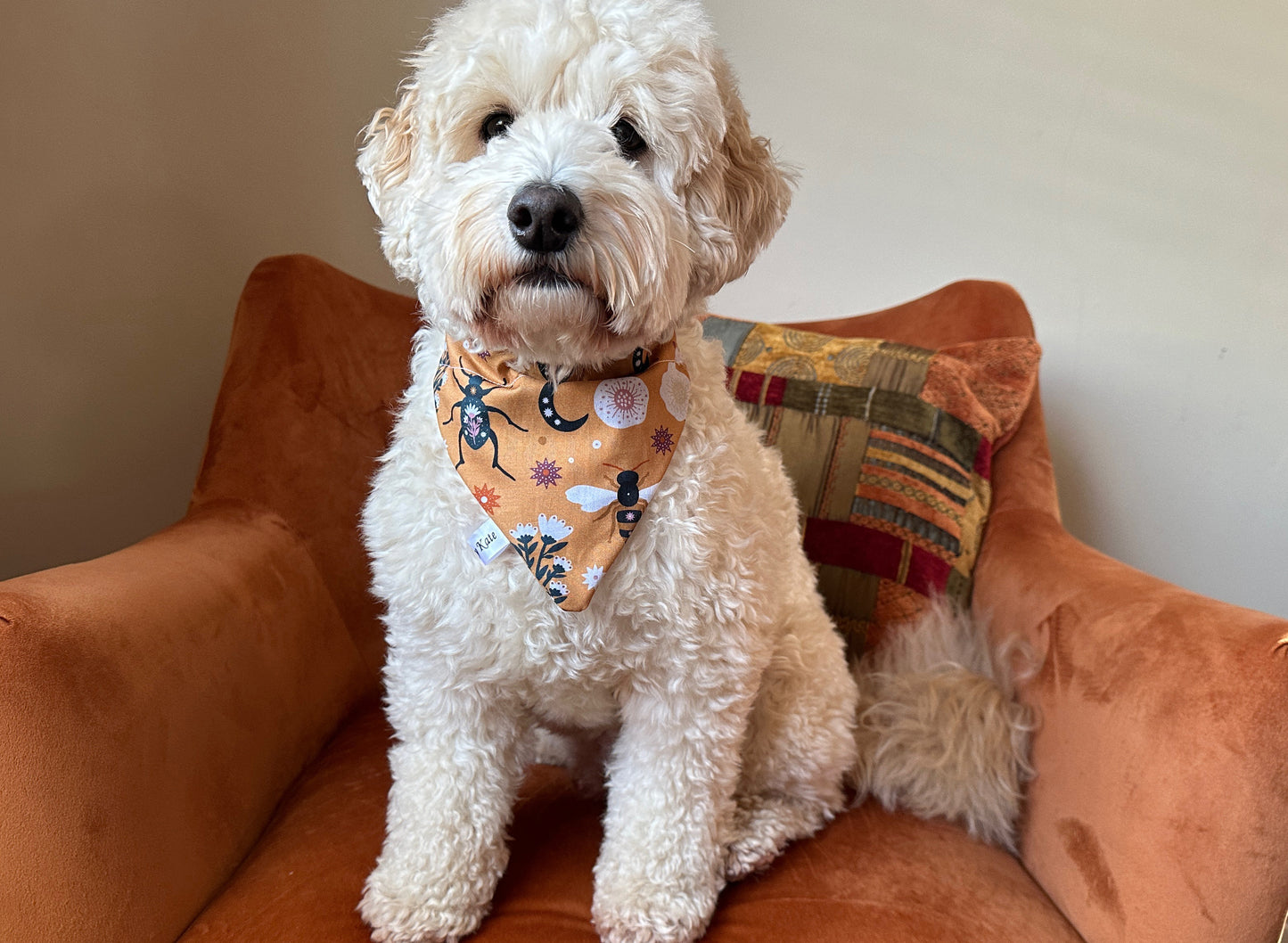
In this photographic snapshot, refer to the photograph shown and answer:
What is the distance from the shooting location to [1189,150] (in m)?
2.00

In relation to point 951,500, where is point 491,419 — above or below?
above

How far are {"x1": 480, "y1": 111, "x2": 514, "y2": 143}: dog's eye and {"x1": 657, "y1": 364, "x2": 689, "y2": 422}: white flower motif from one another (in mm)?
339

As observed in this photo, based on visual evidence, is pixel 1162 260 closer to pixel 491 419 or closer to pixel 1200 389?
pixel 1200 389

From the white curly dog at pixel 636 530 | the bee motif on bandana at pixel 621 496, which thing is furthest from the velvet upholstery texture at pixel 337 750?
the bee motif on bandana at pixel 621 496

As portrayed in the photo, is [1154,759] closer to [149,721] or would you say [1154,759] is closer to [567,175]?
[567,175]

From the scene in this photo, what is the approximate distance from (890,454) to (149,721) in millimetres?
1268

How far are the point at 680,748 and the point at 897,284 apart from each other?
1511 millimetres

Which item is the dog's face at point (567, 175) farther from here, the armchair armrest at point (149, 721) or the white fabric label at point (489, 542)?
the armchair armrest at point (149, 721)

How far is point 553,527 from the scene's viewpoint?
1026mm

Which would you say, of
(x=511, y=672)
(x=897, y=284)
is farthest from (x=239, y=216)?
(x=897, y=284)

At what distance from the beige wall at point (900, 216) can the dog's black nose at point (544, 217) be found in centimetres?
127

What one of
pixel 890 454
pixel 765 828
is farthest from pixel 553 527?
pixel 890 454

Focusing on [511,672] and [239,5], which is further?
[239,5]

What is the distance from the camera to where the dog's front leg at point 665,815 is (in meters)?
1.09
